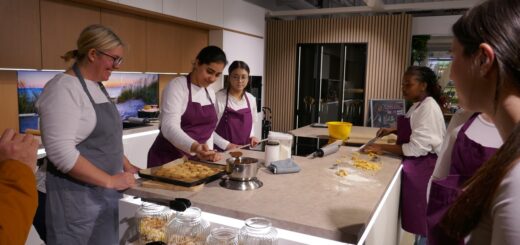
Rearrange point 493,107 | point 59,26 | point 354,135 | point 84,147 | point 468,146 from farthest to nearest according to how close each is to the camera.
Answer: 1. point 59,26
2. point 354,135
3. point 84,147
4. point 468,146
5. point 493,107

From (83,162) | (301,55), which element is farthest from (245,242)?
(301,55)

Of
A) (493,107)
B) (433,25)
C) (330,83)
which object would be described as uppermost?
(433,25)

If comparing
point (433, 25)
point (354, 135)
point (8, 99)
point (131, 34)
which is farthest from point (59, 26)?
point (433, 25)

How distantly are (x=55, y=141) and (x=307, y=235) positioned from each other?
1.07m

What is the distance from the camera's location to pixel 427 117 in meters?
2.34

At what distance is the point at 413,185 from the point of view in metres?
2.44

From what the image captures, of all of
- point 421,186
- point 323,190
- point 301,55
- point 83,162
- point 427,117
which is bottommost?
point 421,186

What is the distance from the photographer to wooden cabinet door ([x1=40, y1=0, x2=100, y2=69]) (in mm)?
3342

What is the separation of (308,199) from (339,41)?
5128mm

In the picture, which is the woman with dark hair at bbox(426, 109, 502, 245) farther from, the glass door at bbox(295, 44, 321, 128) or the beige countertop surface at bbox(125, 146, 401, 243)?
the glass door at bbox(295, 44, 321, 128)

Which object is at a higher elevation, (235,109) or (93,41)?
(93,41)

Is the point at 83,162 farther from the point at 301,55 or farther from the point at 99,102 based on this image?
the point at 301,55

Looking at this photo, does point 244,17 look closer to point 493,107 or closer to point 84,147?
point 84,147

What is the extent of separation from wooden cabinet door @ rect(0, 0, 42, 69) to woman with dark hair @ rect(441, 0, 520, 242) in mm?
3369
